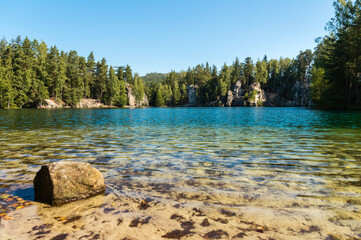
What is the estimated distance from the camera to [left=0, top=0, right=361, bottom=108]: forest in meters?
49.9

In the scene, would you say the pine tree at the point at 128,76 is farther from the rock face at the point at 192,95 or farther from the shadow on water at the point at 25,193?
the shadow on water at the point at 25,193

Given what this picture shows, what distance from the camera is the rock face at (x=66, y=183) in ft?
15.5

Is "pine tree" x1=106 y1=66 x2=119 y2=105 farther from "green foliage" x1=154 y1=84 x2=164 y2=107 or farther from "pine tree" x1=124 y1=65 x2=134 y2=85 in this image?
"green foliage" x1=154 y1=84 x2=164 y2=107

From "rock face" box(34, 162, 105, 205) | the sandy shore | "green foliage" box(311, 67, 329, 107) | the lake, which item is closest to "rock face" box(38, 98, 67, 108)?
the lake

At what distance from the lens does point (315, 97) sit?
62594 mm

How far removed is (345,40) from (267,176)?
195 feet

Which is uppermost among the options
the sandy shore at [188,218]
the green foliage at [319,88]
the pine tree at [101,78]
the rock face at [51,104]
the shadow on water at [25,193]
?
the pine tree at [101,78]

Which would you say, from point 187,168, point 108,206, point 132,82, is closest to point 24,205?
point 108,206

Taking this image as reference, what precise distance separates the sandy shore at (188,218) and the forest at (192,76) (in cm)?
5921

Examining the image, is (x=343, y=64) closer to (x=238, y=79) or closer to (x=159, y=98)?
(x=238, y=79)

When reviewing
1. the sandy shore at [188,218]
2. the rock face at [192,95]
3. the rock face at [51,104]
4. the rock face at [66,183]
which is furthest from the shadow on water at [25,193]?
the rock face at [192,95]

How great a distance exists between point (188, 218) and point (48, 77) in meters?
105

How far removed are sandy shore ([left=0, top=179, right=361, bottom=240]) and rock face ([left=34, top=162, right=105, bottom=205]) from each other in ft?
0.82

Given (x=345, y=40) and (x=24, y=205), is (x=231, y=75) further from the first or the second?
(x=24, y=205)
